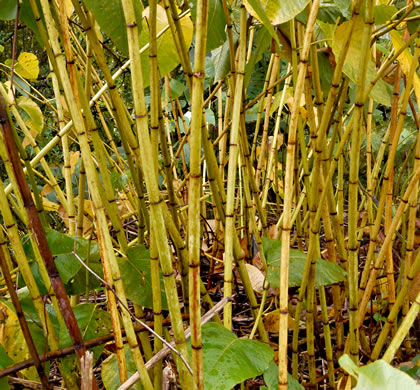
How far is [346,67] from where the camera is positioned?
0.55m

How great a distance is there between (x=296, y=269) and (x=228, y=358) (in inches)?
8.7

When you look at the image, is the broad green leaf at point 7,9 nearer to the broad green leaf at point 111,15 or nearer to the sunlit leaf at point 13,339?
the broad green leaf at point 111,15

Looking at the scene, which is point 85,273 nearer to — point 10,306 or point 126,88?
point 10,306

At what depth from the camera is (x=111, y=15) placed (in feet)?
1.56

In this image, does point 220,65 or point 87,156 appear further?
point 220,65

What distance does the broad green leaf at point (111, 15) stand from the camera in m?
0.47

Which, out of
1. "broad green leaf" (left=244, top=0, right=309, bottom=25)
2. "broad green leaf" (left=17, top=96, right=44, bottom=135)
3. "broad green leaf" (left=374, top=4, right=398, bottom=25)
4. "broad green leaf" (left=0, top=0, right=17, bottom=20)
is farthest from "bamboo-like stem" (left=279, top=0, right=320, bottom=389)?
"broad green leaf" (left=17, top=96, right=44, bottom=135)

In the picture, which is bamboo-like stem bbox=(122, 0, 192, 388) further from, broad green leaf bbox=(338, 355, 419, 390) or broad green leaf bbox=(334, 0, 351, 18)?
broad green leaf bbox=(334, 0, 351, 18)

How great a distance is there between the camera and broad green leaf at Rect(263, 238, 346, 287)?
0.65 metres

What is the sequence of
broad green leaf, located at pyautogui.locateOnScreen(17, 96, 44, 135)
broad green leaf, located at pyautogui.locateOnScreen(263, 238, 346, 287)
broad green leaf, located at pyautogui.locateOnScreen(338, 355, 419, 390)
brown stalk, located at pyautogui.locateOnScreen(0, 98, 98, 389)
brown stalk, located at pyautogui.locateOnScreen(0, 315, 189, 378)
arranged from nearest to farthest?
broad green leaf, located at pyautogui.locateOnScreen(338, 355, 419, 390), brown stalk, located at pyautogui.locateOnScreen(0, 98, 98, 389), brown stalk, located at pyautogui.locateOnScreen(0, 315, 189, 378), broad green leaf, located at pyautogui.locateOnScreen(263, 238, 346, 287), broad green leaf, located at pyautogui.locateOnScreen(17, 96, 44, 135)

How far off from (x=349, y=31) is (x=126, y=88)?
6.94ft

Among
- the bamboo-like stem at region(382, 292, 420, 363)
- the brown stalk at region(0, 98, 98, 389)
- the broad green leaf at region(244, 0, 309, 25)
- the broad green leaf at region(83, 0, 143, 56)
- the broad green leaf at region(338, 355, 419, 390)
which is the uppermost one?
the broad green leaf at region(83, 0, 143, 56)

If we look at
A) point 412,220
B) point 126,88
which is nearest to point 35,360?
point 412,220

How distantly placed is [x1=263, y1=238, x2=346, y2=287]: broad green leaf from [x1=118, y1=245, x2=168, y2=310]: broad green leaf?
15cm
